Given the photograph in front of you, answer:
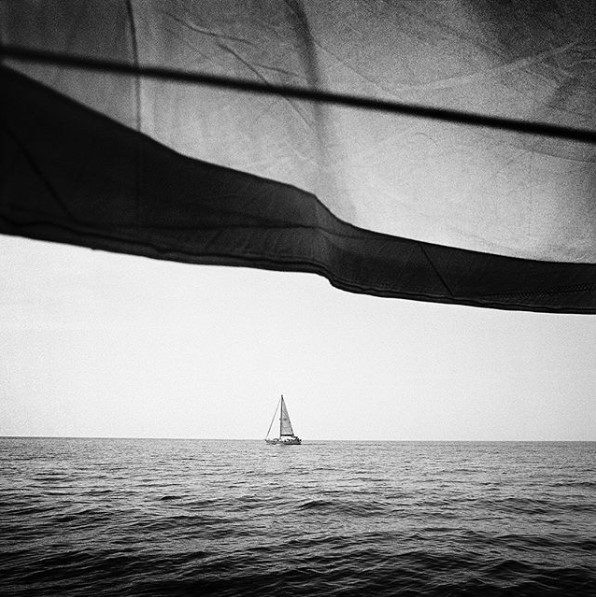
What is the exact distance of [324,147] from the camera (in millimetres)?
1045

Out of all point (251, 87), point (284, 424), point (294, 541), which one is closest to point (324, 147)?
point (251, 87)

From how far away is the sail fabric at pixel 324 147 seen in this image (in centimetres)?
69

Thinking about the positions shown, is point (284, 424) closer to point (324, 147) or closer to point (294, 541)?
point (294, 541)

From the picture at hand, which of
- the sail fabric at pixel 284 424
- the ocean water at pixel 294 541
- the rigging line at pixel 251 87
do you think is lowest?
the ocean water at pixel 294 541

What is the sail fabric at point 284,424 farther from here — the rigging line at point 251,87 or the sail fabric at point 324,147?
the rigging line at point 251,87

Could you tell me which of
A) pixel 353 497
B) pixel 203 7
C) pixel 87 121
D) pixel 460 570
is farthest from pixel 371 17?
pixel 353 497

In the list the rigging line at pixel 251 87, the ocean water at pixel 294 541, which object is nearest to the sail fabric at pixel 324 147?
the rigging line at pixel 251 87

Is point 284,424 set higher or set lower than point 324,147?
higher

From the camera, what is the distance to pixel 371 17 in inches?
40.9

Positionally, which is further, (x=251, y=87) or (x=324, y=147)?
(x=324, y=147)

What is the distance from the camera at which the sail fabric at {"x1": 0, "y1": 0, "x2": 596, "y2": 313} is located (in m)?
0.69

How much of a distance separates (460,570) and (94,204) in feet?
36.7

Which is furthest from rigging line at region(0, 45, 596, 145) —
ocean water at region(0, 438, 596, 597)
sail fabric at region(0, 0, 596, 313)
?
ocean water at region(0, 438, 596, 597)

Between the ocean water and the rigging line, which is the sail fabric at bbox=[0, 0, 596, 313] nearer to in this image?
the rigging line
